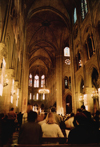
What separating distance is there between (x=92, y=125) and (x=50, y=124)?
119cm

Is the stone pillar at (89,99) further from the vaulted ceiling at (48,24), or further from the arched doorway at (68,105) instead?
the arched doorway at (68,105)

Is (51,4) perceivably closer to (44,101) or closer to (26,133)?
(26,133)

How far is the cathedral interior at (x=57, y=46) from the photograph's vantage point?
938cm

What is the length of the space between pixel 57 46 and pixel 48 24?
16.9 ft

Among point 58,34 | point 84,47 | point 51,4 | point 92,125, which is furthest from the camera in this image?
point 58,34

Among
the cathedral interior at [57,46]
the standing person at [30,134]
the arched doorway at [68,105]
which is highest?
the cathedral interior at [57,46]

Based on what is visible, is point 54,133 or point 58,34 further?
point 58,34

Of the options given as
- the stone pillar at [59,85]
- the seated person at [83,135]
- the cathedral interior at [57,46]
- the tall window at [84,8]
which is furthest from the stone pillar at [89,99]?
the seated person at [83,135]

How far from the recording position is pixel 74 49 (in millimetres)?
19953

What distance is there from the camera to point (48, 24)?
25578 mm

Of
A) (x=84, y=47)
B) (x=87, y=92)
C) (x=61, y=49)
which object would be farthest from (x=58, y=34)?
(x=87, y=92)

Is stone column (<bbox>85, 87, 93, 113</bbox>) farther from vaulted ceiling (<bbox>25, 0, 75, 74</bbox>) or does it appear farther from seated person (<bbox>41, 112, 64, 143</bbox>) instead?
seated person (<bbox>41, 112, 64, 143</bbox>)

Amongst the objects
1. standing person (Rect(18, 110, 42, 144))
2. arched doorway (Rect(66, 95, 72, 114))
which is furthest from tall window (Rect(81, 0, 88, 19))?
standing person (Rect(18, 110, 42, 144))

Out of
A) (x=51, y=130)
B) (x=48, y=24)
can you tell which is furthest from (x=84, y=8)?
(x=51, y=130)
